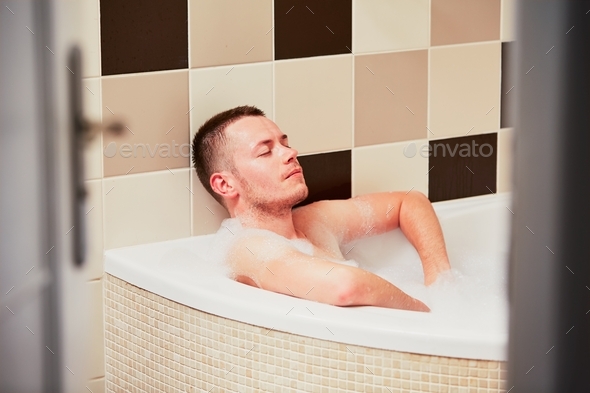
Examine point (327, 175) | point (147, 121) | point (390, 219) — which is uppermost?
point (147, 121)

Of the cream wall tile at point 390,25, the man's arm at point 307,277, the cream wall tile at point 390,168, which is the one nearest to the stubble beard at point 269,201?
the man's arm at point 307,277

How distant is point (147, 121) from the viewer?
1.53m

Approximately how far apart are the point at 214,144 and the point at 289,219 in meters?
0.23

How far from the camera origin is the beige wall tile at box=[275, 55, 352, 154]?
5.61 ft

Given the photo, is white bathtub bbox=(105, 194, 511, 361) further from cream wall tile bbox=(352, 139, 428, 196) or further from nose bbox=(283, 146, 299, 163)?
nose bbox=(283, 146, 299, 163)

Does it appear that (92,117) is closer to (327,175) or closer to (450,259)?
(327,175)

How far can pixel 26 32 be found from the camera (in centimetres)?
50

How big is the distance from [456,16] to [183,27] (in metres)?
0.78

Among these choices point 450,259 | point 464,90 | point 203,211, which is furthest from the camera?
point 464,90

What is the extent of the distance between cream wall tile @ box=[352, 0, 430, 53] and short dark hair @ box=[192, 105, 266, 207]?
0.39 meters

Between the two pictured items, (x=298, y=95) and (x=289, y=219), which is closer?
(x=289, y=219)

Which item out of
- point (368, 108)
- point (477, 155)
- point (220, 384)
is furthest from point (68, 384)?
point (477, 155)

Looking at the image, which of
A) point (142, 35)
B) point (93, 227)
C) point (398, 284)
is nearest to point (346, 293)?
point (398, 284)

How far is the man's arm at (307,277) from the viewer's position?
128cm
